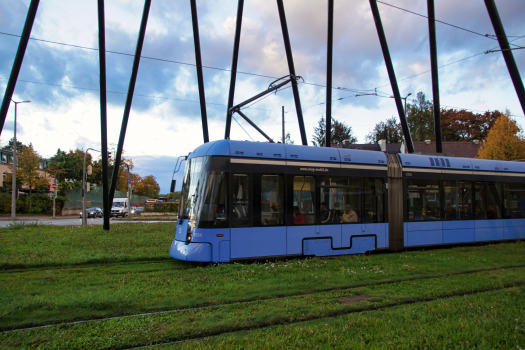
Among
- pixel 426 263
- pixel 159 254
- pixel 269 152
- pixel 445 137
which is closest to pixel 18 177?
pixel 159 254

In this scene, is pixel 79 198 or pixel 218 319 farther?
pixel 79 198

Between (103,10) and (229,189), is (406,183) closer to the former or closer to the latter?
(229,189)

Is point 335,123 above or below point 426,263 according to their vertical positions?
above

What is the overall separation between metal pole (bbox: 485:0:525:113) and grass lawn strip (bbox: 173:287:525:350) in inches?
522

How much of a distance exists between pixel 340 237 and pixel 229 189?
155 inches

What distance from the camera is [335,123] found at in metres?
50.1

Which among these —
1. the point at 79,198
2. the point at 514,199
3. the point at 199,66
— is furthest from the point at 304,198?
the point at 79,198

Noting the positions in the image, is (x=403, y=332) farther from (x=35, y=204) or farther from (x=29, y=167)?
(x=35, y=204)

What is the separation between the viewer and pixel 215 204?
984 cm

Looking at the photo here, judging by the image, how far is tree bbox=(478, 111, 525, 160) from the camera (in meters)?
41.8

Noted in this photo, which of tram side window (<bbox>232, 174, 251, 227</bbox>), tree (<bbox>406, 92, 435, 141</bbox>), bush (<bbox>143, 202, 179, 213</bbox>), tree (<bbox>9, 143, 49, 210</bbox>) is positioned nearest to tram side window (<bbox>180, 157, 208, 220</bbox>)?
tram side window (<bbox>232, 174, 251, 227</bbox>)

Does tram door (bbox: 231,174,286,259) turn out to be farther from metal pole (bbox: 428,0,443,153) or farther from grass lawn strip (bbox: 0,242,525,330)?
metal pole (bbox: 428,0,443,153)

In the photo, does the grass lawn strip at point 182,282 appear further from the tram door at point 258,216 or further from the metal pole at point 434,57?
the metal pole at point 434,57

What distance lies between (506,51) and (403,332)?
15.3 meters
